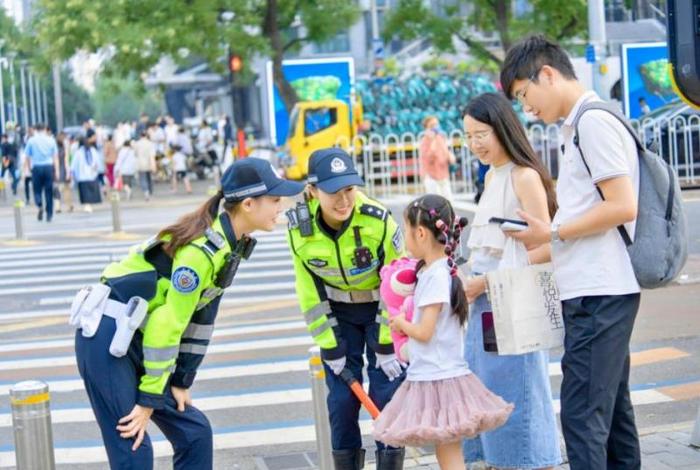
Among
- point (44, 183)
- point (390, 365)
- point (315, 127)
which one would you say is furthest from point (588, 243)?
point (315, 127)

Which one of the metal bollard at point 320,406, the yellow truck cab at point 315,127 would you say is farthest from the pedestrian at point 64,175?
the metal bollard at point 320,406

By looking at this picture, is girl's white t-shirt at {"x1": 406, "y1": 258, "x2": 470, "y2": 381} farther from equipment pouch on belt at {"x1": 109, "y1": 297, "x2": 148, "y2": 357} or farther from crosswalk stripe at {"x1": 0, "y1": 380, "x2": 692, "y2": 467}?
crosswalk stripe at {"x1": 0, "y1": 380, "x2": 692, "y2": 467}

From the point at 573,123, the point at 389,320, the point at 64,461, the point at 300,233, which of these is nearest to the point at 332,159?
the point at 300,233

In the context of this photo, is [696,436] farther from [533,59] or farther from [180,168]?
[180,168]

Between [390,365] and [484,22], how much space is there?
3116cm

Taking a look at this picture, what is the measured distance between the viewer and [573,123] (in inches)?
183

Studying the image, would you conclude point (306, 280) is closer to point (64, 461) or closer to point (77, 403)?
point (64, 461)

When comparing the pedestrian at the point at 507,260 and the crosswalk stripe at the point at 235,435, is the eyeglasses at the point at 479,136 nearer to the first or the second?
the pedestrian at the point at 507,260

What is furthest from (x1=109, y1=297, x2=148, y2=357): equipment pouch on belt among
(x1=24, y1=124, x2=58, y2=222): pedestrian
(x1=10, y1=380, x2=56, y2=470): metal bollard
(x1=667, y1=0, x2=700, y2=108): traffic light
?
(x1=24, y1=124, x2=58, y2=222): pedestrian

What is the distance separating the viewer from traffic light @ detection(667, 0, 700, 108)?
5.47 meters

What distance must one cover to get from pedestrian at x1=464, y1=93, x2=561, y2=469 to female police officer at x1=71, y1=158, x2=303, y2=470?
3.38 feet

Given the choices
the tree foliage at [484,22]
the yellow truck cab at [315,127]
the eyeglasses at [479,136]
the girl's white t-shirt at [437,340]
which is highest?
the tree foliage at [484,22]

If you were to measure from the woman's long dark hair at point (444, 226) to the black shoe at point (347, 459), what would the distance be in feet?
3.34

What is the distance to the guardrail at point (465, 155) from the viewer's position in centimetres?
2295
